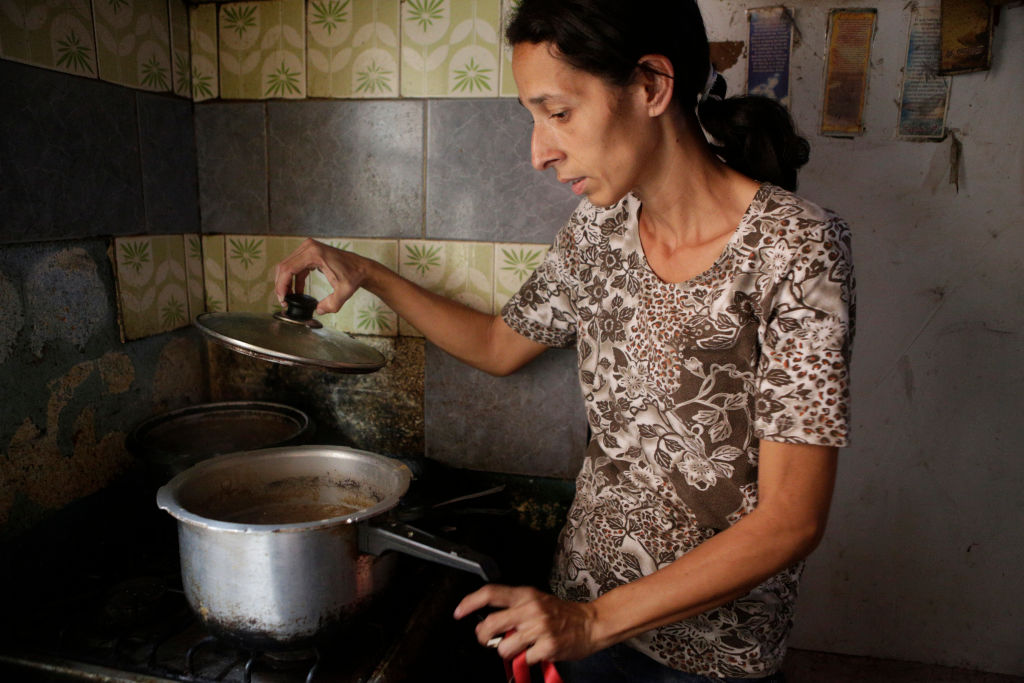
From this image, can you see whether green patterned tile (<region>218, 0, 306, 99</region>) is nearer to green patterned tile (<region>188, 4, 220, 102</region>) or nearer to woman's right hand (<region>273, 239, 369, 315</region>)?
green patterned tile (<region>188, 4, 220, 102</region>)

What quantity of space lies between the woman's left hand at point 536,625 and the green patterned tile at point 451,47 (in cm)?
95

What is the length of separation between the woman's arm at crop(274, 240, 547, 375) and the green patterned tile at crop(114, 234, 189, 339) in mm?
285

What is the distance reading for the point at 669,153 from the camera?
0.90 meters

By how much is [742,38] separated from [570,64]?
594 millimetres

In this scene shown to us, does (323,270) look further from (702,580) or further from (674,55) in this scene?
(702,580)

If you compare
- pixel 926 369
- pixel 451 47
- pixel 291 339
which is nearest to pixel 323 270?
pixel 291 339

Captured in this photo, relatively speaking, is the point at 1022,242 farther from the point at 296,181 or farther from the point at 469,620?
the point at 296,181

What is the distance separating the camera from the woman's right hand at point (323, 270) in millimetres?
1205

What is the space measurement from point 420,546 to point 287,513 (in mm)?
384

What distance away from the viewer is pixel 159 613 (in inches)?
39.6

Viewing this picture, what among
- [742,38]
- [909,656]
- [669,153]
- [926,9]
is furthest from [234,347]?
[909,656]

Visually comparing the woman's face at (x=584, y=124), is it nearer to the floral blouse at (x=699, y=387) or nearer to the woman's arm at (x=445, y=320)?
the floral blouse at (x=699, y=387)

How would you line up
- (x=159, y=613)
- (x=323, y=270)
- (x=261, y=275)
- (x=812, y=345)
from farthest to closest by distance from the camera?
1. (x=261, y=275)
2. (x=323, y=270)
3. (x=159, y=613)
4. (x=812, y=345)

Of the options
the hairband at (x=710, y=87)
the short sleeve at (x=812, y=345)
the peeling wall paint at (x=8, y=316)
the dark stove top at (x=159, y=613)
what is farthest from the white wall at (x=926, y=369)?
the peeling wall paint at (x=8, y=316)
